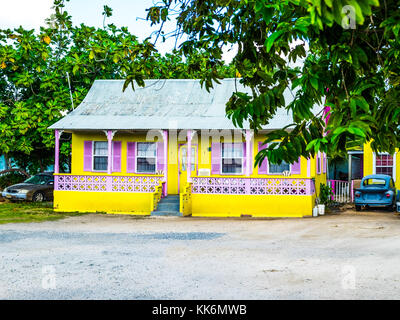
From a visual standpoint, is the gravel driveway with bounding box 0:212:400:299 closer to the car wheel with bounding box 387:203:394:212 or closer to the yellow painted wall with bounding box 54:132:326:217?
the yellow painted wall with bounding box 54:132:326:217


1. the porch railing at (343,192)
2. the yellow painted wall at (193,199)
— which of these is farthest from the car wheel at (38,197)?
the porch railing at (343,192)

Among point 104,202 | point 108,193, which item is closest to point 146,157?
point 108,193

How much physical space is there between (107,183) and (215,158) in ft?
15.9

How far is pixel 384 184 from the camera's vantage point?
2117 centimetres

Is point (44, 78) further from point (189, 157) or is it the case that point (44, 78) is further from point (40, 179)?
point (189, 157)

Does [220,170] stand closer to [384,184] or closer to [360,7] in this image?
[384,184]

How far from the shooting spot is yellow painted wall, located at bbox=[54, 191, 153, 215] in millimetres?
19797

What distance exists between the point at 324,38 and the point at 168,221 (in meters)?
13.8

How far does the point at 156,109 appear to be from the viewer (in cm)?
2195

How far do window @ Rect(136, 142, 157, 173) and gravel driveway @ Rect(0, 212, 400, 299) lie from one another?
19.8ft

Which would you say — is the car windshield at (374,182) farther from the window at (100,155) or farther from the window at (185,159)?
the window at (100,155)

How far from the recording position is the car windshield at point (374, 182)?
69.9ft

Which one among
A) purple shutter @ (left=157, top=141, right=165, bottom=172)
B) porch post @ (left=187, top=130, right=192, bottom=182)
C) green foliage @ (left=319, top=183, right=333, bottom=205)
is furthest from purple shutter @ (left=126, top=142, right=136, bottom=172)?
green foliage @ (left=319, top=183, right=333, bottom=205)
